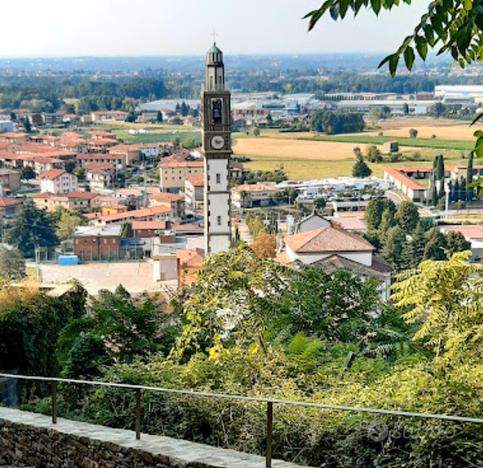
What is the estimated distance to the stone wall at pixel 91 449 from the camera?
3.64m

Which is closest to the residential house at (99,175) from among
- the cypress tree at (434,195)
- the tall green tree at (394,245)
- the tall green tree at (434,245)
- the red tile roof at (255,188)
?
the red tile roof at (255,188)

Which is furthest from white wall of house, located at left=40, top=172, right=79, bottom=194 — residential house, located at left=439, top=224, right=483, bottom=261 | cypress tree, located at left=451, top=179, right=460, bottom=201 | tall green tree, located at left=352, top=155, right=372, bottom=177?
residential house, located at left=439, top=224, right=483, bottom=261

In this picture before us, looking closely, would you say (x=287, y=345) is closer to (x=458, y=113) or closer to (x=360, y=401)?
(x=360, y=401)

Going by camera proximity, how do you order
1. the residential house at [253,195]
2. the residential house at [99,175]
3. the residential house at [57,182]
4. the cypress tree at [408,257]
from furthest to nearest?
1. the residential house at [99,175]
2. the residential house at [57,182]
3. the residential house at [253,195]
4. the cypress tree at [408,257]

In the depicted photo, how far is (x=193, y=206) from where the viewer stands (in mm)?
57719

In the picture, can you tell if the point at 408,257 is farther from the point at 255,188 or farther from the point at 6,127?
the point at 6,127

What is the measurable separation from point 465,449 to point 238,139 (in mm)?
86114

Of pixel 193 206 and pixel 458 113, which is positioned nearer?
pixel 193 206

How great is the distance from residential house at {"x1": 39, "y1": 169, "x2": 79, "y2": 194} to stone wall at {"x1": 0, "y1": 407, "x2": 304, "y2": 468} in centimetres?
5798

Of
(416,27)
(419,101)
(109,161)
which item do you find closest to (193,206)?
(109,161)

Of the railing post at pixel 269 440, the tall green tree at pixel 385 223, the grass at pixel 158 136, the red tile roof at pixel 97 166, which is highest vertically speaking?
the railing post at pixel 269 440

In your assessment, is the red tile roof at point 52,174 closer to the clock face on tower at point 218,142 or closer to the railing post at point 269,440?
the clock face on tower at point 218,142

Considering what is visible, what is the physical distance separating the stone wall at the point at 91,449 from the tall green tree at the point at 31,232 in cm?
4113

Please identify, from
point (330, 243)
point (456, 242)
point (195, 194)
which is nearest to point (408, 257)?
point (456, 242)
